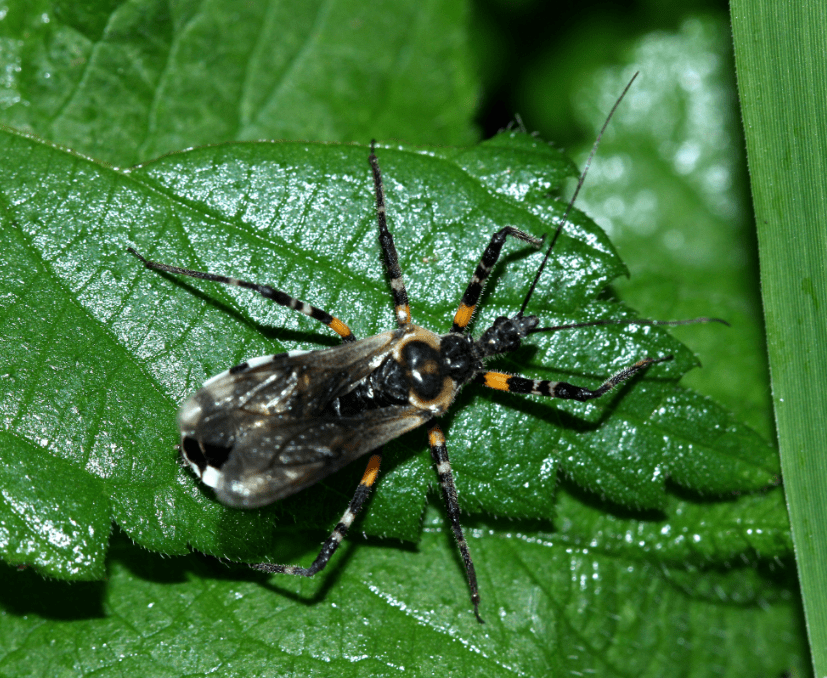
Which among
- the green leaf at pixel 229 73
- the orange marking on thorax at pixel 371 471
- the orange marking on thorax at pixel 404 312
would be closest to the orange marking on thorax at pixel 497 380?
the orange marking on thorax at pixel 404 312

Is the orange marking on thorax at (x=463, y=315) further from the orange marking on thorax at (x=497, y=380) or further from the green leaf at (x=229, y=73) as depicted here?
the green leaf at (x=229, y=73)

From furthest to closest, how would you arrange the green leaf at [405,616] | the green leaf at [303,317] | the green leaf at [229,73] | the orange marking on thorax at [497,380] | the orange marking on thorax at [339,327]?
the green leaf at [229,73], the orange marking on thorax at [497,380], the orange marking on thorax at [339,327], the green leaf at [405,616], the green leaf at [303,317]

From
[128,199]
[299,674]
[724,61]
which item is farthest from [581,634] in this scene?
[724,61]

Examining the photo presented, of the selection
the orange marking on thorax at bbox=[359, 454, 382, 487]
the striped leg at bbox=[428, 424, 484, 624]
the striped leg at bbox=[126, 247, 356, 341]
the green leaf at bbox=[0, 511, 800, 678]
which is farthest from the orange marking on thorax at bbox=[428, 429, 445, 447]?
the striped leg at bbox=[126, 247, 356, 341]

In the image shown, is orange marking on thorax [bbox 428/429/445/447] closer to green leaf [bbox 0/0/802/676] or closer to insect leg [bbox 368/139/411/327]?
green leaf [bbox 0/0/802/676]

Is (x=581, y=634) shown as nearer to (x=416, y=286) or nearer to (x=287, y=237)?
(x=416, y=286)

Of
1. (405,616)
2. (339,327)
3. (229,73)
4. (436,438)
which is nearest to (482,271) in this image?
(339,327)
